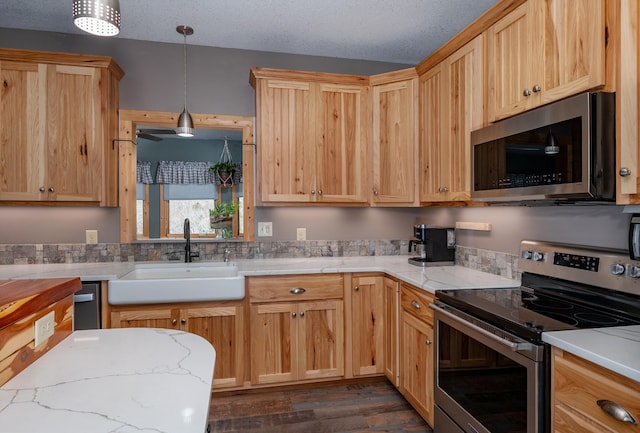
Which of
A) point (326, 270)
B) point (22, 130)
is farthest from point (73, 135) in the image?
point (326, 270)

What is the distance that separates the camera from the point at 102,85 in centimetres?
265

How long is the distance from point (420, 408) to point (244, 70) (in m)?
2.68

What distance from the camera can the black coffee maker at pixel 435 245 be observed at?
2.80m

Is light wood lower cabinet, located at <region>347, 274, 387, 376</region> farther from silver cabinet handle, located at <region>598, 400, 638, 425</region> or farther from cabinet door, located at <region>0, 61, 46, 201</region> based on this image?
cabinet door, located at <region>0, 61, 46, 201</region>

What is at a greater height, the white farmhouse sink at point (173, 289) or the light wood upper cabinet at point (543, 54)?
the light wood upper cabinet at point (543, 54)

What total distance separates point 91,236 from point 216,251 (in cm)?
90

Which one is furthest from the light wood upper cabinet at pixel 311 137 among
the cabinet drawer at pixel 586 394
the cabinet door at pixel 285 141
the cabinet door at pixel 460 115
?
the cabinet drawer at pixel 586 394

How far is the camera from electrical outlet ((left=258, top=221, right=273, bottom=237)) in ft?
10.4

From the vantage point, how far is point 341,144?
9.80 ft

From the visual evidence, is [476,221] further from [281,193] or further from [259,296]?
[259,296]

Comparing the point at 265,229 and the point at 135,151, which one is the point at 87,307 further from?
the point at 265,229

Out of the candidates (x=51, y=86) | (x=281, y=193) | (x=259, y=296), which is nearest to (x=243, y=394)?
(x=259, y=296)

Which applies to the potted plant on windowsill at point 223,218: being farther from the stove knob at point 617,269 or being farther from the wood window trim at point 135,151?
the stove knob at point 617,269

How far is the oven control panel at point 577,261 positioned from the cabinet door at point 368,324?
1.16 metres
